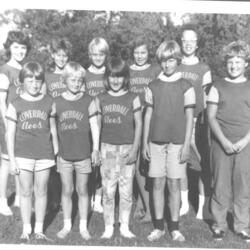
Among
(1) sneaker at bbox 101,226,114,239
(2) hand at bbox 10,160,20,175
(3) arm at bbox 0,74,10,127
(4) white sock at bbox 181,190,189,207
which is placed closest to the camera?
(2) hand at bbox 10,160,20,175

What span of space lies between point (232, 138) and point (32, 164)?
175 cm

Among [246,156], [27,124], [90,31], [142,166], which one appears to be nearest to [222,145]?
[246,156]

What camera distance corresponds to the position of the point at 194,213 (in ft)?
16.7

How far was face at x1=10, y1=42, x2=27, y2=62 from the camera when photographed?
4.74 meters

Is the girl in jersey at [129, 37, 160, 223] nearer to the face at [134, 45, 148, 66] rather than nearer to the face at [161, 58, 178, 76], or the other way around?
the face at [134, 45, 148, 66]

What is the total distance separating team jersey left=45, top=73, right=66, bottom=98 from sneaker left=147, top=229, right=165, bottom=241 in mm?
1615

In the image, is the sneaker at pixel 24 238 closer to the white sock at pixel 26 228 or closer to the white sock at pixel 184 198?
the white sock at pixel 26 228

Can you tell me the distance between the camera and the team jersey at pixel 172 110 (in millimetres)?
4172

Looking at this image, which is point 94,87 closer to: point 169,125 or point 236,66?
point 169,125

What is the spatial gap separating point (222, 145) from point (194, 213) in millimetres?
1156

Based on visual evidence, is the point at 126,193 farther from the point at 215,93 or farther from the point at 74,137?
the point at 215,93

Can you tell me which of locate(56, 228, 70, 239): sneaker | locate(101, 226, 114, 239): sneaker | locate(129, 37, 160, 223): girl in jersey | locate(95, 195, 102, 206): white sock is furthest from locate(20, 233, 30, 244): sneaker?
locate(129, 37, 160, 223): girl in jersey

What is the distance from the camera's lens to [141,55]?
4.74 metres

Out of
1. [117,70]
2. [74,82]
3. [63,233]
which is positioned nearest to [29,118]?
[74,82]
